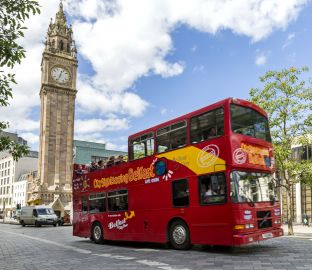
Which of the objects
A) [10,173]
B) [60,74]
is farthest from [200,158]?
[10,173]

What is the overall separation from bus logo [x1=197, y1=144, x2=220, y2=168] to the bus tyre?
7.81 feet

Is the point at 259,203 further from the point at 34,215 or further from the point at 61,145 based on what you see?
the point at 61,145

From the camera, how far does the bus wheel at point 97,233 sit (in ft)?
60.9

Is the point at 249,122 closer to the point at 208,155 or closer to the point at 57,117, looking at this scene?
the point at 208,155

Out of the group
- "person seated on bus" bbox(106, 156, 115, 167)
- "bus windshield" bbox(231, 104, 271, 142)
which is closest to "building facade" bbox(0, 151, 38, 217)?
"person seated on bus" bbox(106, 156, 115, 167)

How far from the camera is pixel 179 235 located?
14.1 metres

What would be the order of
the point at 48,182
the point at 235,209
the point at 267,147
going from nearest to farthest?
the point at 235,209 → the point at 267,147 → the point at 48,182

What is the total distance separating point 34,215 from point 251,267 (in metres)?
33.3

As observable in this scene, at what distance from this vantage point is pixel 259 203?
12789mm

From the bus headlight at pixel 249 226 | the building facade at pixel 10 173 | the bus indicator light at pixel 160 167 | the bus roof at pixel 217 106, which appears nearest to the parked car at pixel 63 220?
the bus indicator light at pixel 160 167

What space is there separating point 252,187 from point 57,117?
6045 cm

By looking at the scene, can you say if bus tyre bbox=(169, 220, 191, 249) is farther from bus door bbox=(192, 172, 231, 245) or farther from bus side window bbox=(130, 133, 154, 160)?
bus side window bbox=(130, 133, 154, 160)

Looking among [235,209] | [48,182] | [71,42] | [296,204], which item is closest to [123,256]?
[235,209]

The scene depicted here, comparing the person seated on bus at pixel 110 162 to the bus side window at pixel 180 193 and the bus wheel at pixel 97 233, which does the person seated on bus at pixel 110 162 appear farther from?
the bus side window at pixel 180 193
